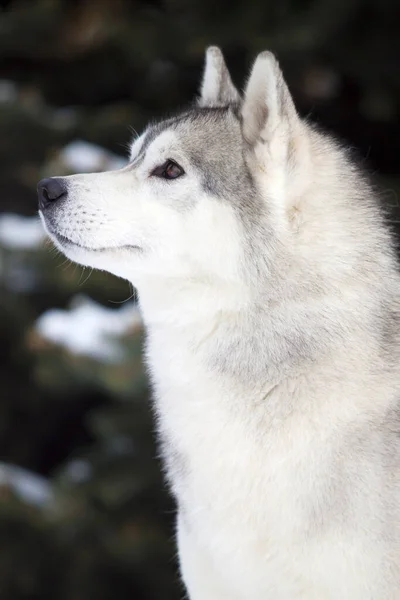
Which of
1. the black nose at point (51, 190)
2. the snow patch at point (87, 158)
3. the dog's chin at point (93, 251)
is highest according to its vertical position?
the black nose at point (51, 190)

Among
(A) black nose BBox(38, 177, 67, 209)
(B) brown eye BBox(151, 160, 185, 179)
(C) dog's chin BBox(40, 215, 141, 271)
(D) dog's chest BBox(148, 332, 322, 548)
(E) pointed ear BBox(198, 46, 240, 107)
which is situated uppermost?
(E) pointed ear BBox(198, 46, 240, 107)

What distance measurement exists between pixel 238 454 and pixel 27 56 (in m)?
4.28

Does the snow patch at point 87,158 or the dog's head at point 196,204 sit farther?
the snow patch at point 87,158

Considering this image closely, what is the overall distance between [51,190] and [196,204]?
17.1 inches

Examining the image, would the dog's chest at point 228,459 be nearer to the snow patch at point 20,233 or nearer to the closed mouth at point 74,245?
the closed mouth at point 74,245

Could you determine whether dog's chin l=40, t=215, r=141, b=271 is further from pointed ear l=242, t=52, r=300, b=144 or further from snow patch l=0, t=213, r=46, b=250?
snow patch l=0, t=213, r=46, b=250

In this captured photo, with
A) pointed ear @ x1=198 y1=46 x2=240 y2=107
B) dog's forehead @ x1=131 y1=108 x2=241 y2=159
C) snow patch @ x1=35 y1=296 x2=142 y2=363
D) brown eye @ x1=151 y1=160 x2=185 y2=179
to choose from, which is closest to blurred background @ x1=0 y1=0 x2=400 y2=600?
snow patch @ x1=35 y1=296 x2=142 y2=363

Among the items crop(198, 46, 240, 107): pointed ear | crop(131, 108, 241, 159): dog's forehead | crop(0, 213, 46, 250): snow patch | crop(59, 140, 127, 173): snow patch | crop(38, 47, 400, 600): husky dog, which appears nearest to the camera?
crop(38, 47, 400, 600): husky dog

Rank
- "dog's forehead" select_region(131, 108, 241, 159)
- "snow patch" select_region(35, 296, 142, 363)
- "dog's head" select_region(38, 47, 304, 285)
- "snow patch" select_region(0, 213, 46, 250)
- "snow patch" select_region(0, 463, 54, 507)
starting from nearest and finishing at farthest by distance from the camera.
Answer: "dog's head" select_region(38, 47, 304, 285) < "dog's forehead" select_region(131, 108, 241, 159) < "snow patch" select_region(35, 296, 142, 363) < "snow patch" select_region(0, 463, 54, 507) < "snow patch" select_region(0, 213, 46, 250)

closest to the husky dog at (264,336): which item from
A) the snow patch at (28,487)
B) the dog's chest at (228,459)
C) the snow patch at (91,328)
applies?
the dog's chest at (228,459)

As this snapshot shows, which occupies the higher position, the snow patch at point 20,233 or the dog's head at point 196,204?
the dog's head at point 196,204

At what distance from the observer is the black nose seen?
9.16 feet

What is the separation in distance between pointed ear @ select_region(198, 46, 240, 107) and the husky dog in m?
0.38

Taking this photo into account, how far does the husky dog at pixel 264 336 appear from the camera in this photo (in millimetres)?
2598
